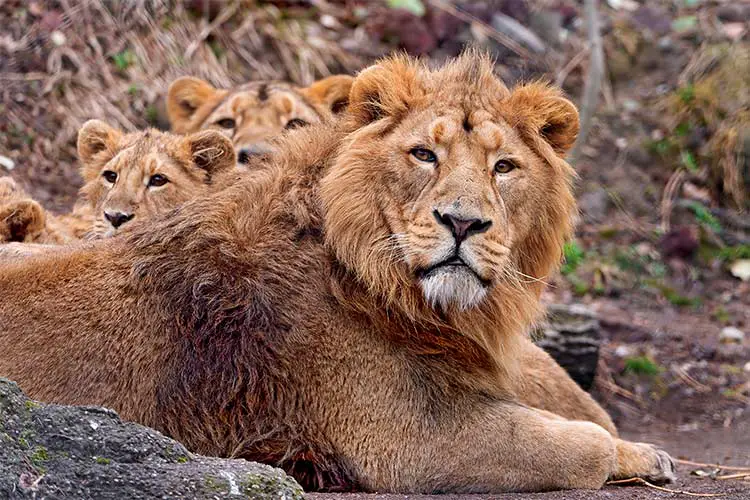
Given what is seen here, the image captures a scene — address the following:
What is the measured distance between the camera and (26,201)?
257 inches

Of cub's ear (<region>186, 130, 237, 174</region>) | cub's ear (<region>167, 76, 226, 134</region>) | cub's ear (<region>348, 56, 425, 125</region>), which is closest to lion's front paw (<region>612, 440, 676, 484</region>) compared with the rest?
cub's ear (<region>348, 56, 425, 125</region>)

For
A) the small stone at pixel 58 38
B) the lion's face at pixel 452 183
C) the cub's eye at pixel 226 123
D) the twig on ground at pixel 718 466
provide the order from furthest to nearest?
1. the small stone at pixel 58 38
2. the cub's eye at pixel 226 123
3. the twig on ground at pixel 718 466
4. the lion's face at pixel 452 183

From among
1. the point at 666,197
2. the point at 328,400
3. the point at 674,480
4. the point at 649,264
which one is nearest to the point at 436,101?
the point at 328,400

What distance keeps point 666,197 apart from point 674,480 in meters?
7.26

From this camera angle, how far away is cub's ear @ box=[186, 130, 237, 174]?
677cm

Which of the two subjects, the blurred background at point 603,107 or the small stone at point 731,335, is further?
the small stone at point 731,335

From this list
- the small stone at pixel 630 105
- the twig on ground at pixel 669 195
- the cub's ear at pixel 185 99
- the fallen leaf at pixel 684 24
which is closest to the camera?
the cub's ear at pixel 185 99

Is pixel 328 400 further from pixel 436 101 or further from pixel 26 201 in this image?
pixel 26 201

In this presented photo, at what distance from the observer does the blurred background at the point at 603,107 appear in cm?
1023

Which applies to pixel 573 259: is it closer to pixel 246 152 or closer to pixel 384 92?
pixel 246 152

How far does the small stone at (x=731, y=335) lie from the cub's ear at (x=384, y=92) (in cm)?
621

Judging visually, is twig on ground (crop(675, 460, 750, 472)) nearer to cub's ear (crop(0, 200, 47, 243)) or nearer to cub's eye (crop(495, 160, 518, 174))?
cub's eye (crop(495, 160, 518, 174))

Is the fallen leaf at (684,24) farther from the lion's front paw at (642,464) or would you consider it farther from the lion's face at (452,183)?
the lion's front paw at (642,464)

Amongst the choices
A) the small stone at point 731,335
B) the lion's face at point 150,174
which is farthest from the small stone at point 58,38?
the small stone at point 731,335
